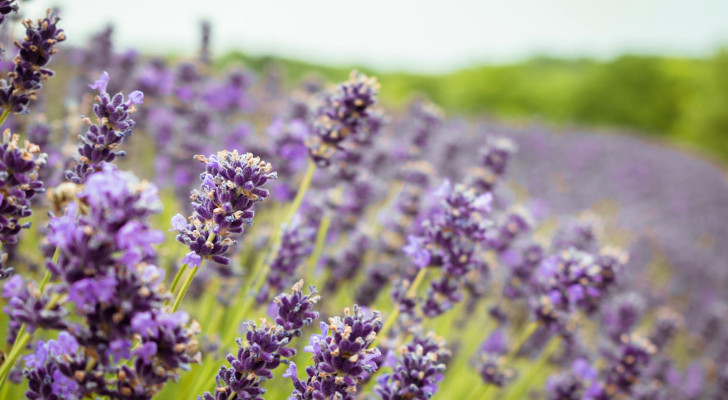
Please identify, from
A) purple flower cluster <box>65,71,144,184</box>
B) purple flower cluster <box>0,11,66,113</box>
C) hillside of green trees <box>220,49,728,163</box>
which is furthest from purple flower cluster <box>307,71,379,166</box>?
hillside of green trees <box>220,49,728,163</box>

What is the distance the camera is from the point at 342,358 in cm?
152

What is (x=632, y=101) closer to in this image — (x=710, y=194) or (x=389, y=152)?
(x=710, y=194)

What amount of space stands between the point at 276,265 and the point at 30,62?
133 cm

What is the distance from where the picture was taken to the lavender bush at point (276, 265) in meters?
1.23

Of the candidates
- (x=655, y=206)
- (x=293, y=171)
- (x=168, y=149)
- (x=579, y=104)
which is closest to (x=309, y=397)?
(x=293, y=171)

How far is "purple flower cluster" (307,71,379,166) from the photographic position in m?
2.38

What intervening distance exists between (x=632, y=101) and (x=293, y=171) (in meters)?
29.3

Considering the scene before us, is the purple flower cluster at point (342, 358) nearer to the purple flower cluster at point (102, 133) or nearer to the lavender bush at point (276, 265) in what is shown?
the lavender bush at point (276, 265)

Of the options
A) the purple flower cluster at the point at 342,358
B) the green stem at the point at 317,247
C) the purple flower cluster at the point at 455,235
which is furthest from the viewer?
the green stem at the point at 317,247

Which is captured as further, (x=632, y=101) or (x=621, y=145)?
(x=632, y=101)

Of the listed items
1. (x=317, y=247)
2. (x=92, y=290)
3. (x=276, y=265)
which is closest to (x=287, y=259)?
(x=276, y=265)

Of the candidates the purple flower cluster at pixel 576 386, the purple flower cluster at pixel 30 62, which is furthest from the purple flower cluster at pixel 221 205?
the purple flower cluster at pixel 576 386

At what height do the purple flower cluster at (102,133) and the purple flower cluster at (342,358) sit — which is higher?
the purple flower cluster at (102,133)

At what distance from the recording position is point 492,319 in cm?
369
